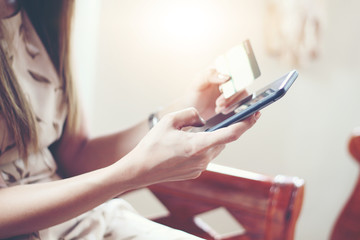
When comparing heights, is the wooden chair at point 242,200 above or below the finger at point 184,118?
below

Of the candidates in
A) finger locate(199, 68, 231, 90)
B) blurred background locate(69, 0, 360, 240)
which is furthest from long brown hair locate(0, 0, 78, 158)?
blurred background locate(69, 0, 360, 240)

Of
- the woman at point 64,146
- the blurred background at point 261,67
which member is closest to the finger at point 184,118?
the woman at point 64,146

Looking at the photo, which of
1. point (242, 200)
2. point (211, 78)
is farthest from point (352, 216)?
point (211, 78)

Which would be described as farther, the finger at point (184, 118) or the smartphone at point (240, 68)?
the smartphone at point (240, 68)

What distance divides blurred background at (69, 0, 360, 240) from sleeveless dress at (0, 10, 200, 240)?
0.44 meters

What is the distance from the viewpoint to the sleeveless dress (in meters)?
0.54

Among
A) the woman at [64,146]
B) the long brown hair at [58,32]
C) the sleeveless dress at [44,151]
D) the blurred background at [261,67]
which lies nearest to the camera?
the woman at [64,146]

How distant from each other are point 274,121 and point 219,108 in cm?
79

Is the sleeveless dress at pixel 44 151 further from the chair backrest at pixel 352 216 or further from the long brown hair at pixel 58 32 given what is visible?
the chair backrest at pixel 352 216

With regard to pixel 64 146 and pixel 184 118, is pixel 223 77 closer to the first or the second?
pixel 184 118

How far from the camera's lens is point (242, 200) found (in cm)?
69

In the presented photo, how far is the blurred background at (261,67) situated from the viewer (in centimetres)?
114

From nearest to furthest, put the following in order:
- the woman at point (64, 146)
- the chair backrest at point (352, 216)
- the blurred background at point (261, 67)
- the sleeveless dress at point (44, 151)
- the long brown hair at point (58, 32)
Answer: the woman at point (64, 146) → the sleeveless dress at point (44, 151) → the long brown hair at point (58, 32) → the chair backrest at point (352, 216) → the blurred background at point (261, 67)

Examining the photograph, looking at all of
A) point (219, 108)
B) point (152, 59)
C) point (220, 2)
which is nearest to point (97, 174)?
point (219, 108)
